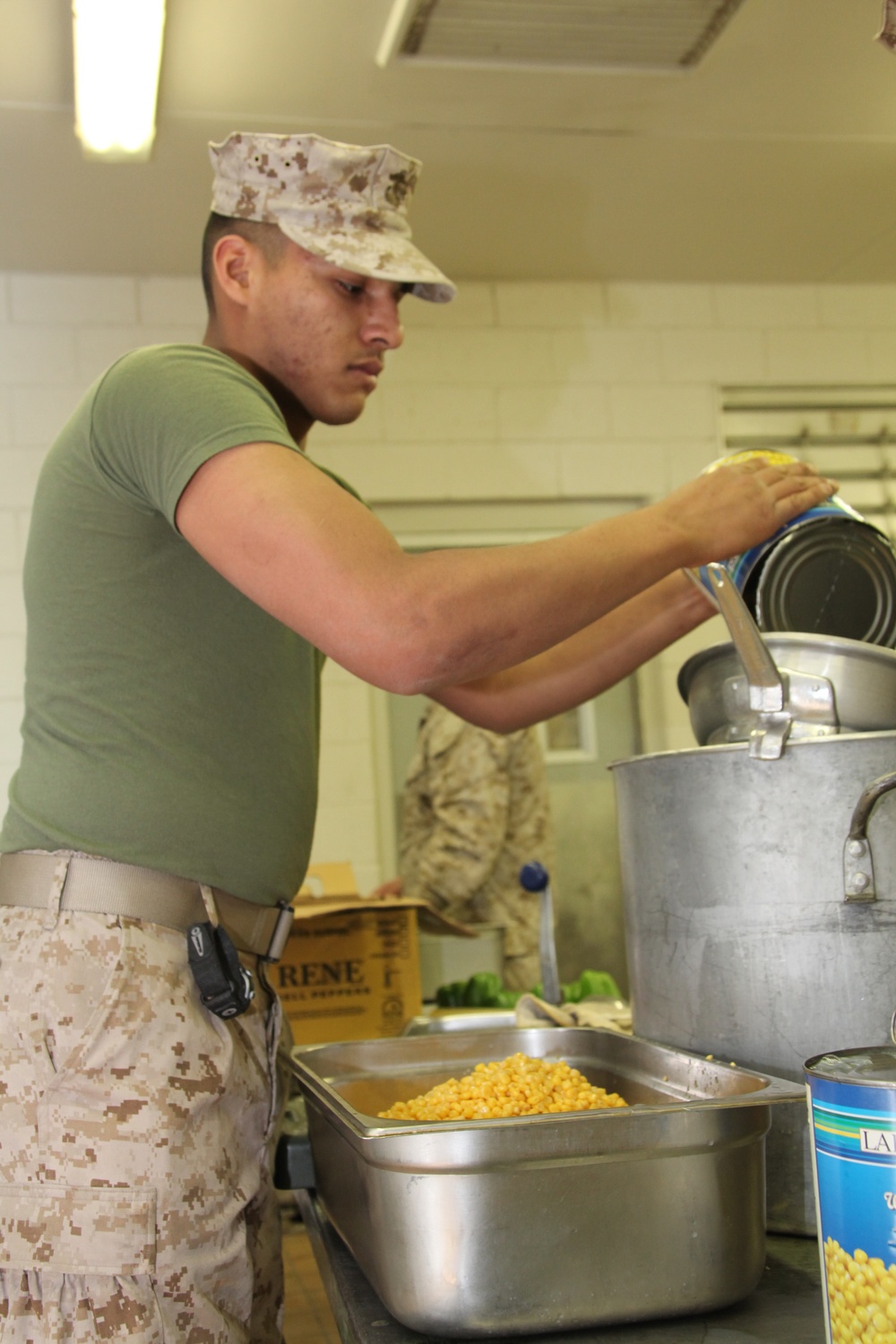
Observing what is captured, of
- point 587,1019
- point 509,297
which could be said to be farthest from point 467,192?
point 587,1019

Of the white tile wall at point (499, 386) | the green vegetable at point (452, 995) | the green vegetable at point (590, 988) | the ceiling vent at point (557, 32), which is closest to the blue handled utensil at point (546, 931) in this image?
the green vegetable at point (590, 988)

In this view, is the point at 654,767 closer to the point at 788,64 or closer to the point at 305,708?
the point at 305,708

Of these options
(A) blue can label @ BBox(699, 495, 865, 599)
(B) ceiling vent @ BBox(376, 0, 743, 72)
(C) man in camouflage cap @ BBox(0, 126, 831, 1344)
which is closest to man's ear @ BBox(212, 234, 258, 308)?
(C) man in camouflage cap @ BBox(0, 126, 831, 1344)

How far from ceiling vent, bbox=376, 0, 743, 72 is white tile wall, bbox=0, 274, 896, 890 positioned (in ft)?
4.62

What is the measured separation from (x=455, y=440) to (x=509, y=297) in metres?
0.58

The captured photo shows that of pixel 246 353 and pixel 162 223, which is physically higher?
pixel 162 223

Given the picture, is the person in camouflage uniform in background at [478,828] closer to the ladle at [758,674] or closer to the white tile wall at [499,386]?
the white tile wall at [499,386]

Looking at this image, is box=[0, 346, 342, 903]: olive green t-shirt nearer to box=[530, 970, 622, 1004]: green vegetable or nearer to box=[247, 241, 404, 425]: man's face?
box=[247, 241, 404, 425]: man's face

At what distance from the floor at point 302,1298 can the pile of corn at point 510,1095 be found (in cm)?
74

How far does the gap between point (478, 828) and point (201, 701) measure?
2.43 m

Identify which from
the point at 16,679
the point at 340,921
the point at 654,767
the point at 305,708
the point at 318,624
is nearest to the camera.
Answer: the point at 318,624

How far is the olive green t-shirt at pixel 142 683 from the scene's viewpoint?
3.72 ft

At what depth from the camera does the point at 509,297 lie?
15.4ft

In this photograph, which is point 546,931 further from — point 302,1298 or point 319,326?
point 319,326
